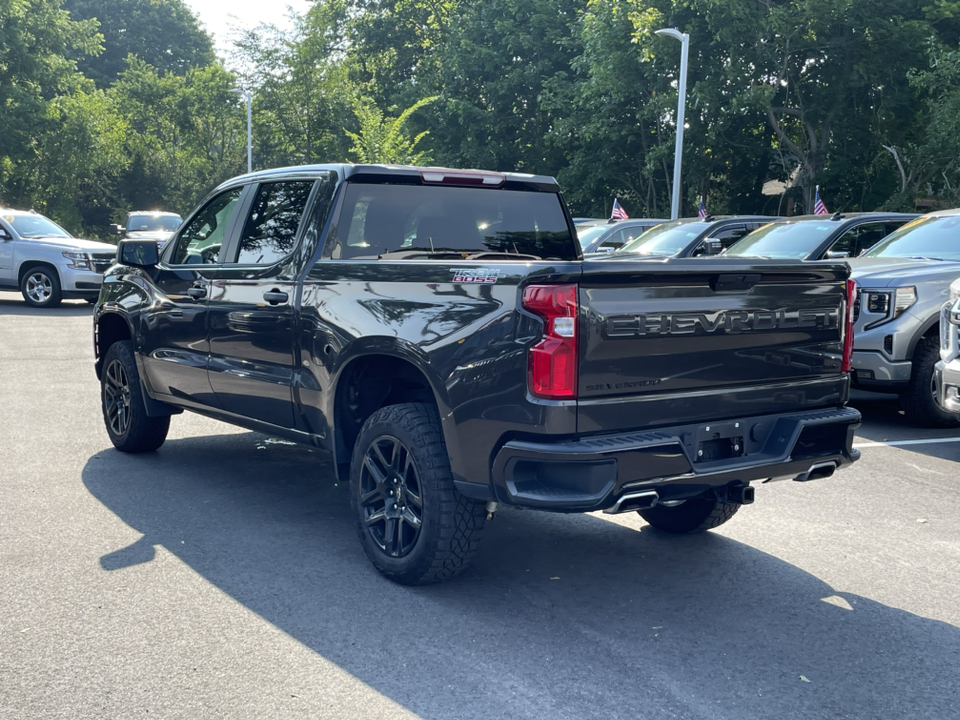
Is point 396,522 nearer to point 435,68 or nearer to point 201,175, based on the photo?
point 435,68

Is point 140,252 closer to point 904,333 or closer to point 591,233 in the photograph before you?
point 904,333

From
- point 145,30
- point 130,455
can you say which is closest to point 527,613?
point 130,455

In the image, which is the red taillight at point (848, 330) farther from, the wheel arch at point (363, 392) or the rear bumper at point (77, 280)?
the rear bumper at point (77, 280)

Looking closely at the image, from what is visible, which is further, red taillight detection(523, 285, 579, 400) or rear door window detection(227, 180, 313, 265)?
rear door window detection(227, 180, 313, 265)

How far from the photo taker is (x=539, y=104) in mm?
37094

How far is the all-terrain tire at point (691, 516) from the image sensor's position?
5.47 meters

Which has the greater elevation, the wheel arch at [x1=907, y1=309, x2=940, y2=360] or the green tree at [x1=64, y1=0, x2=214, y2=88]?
the green tree at [x1=64, y1=0, x2=214, y2=88]

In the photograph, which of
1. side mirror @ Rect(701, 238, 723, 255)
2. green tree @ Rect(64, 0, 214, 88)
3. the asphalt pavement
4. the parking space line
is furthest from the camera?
green tree @ Rect(64, 0, 214, 88)

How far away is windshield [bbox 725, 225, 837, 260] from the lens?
11.1 meters

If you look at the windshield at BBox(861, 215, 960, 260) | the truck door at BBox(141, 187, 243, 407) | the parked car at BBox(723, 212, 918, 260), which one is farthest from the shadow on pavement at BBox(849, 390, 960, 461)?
the truck door at BBox(141, 187, 243, 407)

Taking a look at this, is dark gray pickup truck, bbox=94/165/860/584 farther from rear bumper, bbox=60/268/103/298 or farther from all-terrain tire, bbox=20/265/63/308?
all-terrain tire, bbox=20/265/63/308

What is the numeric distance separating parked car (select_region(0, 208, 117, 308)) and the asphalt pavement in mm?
12648

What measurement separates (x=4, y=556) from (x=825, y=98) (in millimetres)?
27026

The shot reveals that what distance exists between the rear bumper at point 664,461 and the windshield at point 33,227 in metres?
17.3
